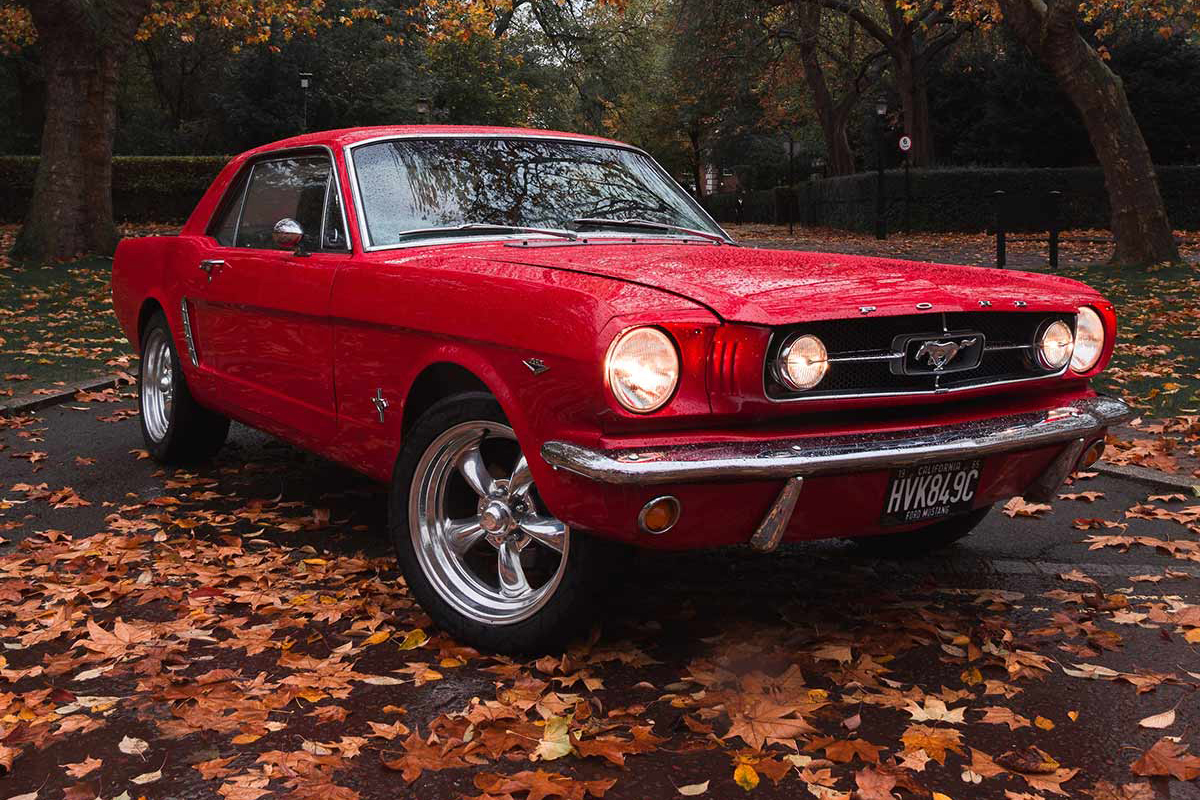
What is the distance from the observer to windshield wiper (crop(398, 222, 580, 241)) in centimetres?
457

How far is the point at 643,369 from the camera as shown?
331cm

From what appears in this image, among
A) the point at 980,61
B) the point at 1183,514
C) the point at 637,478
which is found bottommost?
the point at 1183,514

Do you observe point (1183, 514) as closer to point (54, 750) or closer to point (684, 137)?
point (54, 750)

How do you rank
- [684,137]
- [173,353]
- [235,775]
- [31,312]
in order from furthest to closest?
[684,137]
[31,312]
[173,353]
[235,775]

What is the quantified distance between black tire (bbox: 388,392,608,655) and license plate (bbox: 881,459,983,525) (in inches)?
33.3

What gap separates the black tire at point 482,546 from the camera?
358 centimetres

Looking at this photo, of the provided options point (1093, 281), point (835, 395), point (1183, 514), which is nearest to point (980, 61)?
point (1093, 281)

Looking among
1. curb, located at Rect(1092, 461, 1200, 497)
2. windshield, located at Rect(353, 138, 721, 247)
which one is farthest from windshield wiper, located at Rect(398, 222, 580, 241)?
curb, located at Rect(1092, 461, 1200, 497)

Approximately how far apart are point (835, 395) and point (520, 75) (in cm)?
4703

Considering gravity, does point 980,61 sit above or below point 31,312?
above

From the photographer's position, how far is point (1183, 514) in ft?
18.0

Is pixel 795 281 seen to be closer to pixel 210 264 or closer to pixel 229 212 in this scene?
pixel 210 264

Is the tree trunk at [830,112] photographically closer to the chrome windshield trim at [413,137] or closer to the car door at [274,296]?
the chrome windshield trim at [413,137]

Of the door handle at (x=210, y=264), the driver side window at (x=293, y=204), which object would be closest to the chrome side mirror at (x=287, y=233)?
the driver side window at (x=293, y=204)
